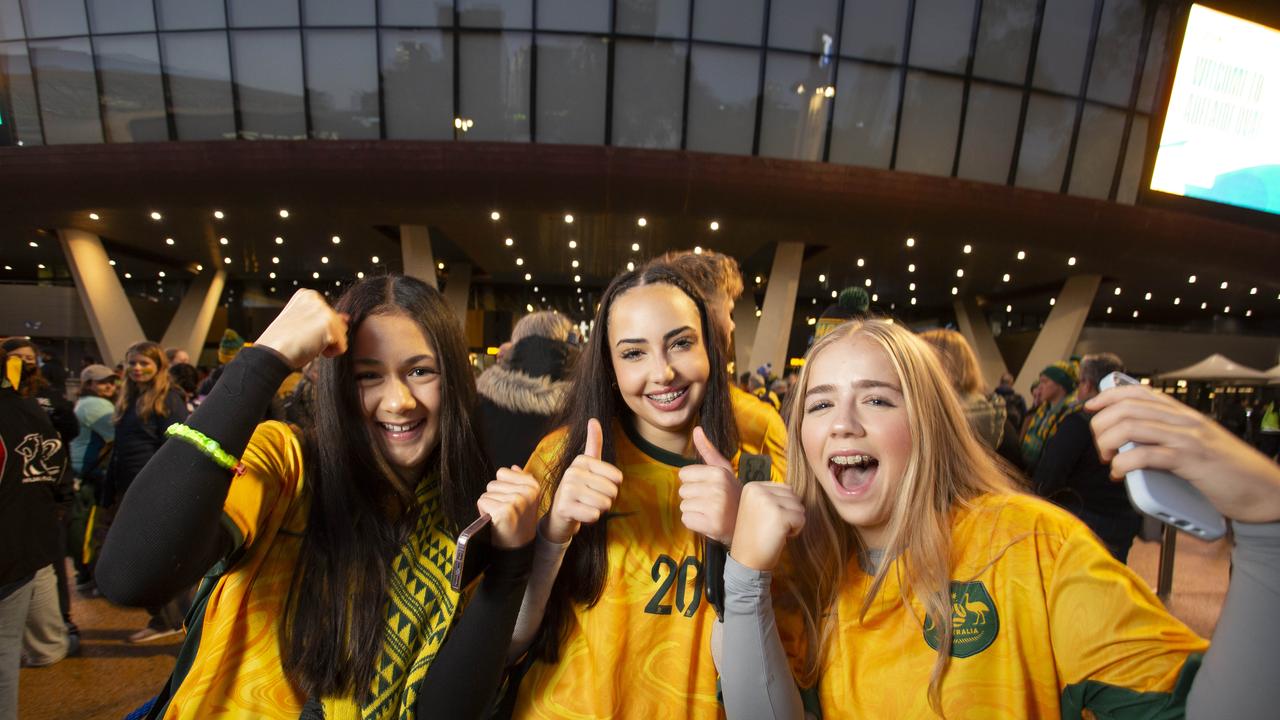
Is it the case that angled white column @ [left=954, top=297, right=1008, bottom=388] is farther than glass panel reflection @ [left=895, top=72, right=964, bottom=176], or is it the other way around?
angled white column @ [left=954, top=297, right=1008, bottom=388]

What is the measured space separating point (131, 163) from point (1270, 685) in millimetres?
15202

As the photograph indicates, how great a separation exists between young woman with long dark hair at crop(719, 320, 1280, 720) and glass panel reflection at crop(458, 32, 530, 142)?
11.1 m

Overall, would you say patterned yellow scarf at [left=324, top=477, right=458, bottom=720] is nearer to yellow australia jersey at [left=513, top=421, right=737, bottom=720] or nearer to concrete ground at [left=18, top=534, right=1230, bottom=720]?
yellow australia jersey at [left=513, top=421, right=737, bottom=720]

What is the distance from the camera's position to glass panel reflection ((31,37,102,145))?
11258mm

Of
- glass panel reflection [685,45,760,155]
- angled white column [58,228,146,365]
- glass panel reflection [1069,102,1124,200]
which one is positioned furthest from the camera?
angled white column [58,228,146,365]

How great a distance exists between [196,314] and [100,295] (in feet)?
15.0

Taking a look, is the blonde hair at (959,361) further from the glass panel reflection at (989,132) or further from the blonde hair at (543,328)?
the glass panel reflection at (989,132)

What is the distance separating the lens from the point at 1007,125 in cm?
1175

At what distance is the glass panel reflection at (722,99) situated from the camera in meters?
11.0

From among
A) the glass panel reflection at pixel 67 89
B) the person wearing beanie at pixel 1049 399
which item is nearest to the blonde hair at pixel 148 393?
the person wearing beanie at pixel 1049 399

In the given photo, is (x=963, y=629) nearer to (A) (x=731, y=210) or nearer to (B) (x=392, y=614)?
(B) (x=392, y=614)

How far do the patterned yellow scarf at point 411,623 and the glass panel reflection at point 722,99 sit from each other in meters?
11.1

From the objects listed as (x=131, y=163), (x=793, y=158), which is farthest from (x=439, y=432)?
(x=131, y=163)

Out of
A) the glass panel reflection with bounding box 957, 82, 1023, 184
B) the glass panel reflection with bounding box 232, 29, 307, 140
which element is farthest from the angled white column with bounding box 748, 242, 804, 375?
the glass panel reflection with bounding box 232, 29, 307, 140
